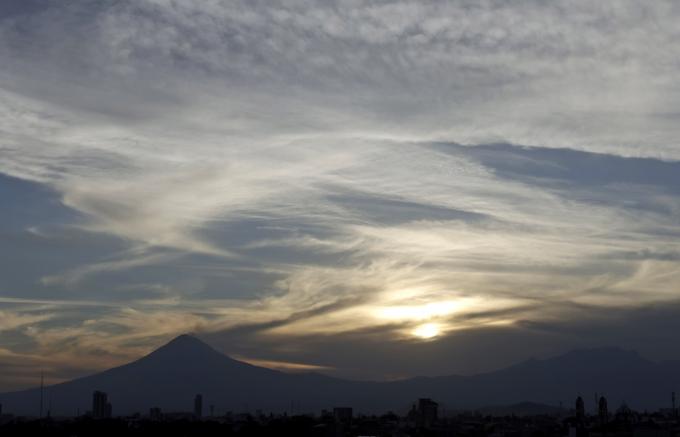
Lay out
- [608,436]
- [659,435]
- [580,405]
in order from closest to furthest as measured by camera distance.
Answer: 1. [659,435]
2. [608,436]
3. [580,405]

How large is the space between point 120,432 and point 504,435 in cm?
4736

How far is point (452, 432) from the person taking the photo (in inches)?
5182

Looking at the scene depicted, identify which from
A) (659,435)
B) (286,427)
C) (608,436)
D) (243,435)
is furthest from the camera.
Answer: (286,427)

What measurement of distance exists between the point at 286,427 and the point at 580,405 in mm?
40851

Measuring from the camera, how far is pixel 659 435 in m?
87.9

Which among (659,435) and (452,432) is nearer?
(659,435)

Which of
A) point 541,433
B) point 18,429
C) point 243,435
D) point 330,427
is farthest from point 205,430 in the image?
point 541,433

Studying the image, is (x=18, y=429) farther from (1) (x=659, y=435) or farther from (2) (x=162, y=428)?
(1) (x=659, y=435)

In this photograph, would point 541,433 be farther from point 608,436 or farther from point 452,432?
Answer: point 608,436

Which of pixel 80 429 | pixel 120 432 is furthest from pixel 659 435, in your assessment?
pixel 80 429

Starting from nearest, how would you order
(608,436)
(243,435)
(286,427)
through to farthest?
(608,436)
(243,435)
(286,427)

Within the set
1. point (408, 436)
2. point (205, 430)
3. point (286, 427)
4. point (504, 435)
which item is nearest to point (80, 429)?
point (205, 430)

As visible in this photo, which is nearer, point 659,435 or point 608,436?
point 659,435

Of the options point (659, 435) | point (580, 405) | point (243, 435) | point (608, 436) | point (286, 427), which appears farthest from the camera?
point (580, 405)
